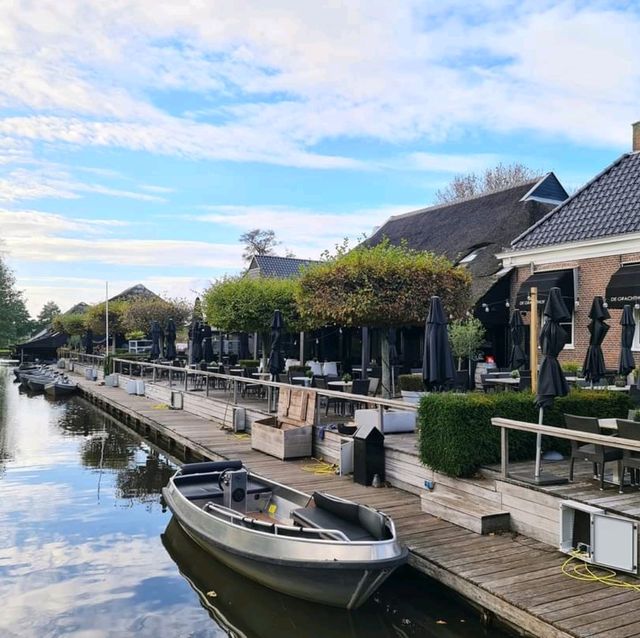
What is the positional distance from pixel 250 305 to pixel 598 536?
12978 mm

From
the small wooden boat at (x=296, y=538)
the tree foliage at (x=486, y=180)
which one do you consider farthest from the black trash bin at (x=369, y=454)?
the tree foliage at (x=486, y=180)

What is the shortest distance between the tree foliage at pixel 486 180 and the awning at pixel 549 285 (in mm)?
23821

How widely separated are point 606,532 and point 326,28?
30.9 feet

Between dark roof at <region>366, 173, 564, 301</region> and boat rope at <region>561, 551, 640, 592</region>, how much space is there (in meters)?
14.4

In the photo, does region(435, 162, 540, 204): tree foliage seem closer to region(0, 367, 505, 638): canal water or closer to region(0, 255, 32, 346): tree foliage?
region(0, 367, 505, 638): canal water

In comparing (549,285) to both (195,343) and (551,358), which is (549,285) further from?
(551,358)

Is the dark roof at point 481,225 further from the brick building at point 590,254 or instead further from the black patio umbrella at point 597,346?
the black patio umbrella at point 597,346

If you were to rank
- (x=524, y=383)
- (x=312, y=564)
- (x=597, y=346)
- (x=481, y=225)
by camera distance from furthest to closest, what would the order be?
(x=481, y=225)
(x=524, y=383)
(x=597, y=346)
(x=312, y=564)

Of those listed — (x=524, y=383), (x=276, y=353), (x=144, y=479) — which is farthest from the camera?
(x=276, y=353)

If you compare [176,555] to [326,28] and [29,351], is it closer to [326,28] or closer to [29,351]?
[326,28]

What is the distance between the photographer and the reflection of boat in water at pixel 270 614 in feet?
18.5

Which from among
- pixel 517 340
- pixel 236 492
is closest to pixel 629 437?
pixel 236 492

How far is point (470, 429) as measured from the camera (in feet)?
23.5

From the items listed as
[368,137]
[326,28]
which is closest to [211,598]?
[326,28]
